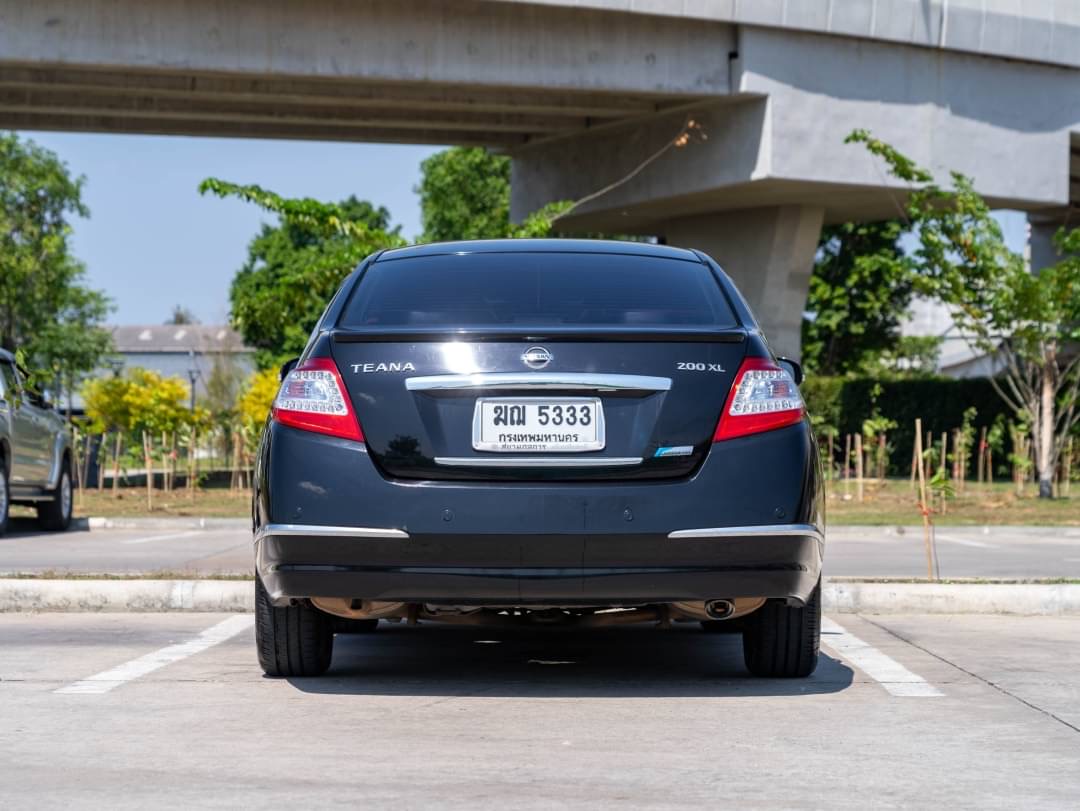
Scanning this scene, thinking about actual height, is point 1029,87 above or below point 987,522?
above

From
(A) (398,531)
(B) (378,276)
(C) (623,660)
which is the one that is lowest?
(C) (623,660)

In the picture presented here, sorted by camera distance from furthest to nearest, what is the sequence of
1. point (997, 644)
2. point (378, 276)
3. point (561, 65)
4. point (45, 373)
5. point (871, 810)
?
point (561, 65), point (45, 373), point (997, 644), point (378, 276), point (871, 810)

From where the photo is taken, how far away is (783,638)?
649 cm

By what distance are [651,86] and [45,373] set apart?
46.0 feet

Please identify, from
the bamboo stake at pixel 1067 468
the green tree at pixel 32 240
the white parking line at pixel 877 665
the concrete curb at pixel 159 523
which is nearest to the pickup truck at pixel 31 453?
the concrete curb at pixel 159 523

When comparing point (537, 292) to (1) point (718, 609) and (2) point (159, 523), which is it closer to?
(1) point (718, 609)

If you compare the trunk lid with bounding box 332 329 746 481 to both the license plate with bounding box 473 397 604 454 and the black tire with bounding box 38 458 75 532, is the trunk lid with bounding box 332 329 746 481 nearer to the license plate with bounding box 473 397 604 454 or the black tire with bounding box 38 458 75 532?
the license plate with bounding box 473 397 604 454

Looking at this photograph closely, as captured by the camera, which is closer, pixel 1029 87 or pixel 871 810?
pixel 871 810

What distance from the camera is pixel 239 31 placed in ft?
90.0

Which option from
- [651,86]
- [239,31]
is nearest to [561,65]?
[651,86]

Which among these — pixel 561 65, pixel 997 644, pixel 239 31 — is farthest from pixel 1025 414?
pixel 997 644

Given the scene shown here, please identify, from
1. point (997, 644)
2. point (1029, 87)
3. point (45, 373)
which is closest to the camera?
point (997, 644)

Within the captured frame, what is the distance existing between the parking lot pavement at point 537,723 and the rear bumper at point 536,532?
1.44 ft

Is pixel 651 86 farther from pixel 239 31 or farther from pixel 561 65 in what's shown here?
pixel 239 31
